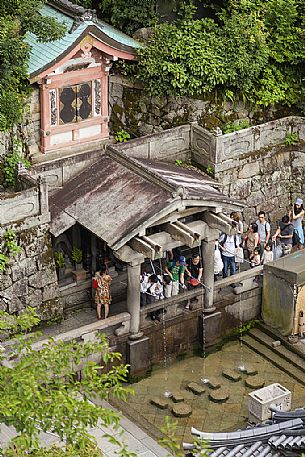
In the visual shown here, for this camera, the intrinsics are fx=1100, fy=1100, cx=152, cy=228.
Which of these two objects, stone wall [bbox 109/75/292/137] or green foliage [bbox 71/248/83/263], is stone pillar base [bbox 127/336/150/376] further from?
stone wall [bbox 109/75/292/137]

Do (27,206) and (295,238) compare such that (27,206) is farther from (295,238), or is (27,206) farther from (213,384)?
(295,238)

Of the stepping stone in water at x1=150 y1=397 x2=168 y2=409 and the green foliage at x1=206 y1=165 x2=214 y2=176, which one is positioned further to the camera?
the green foliage at x1=206 y1=165 x2=214 y2=176

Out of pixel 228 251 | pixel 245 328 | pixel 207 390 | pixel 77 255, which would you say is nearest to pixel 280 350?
pixel 245 328

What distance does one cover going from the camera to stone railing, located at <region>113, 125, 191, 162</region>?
37.4m

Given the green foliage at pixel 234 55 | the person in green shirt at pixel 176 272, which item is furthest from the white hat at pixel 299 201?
the person in green shirt at pixel 176 272

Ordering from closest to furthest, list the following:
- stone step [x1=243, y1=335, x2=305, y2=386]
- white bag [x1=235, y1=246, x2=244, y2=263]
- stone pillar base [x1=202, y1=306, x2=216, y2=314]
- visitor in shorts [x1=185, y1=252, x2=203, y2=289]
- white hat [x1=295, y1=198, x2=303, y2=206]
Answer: stone step [x1=243, y1=335, x2=305, y2=386], visitor in shorts [x1=185, y1=252, x2=203, y2=289], stone pillar base [x1=202, y1=306, x2=216, y2=314], white bag [x1=235, y1=246, x2=244, y2=263], white hat [x1=295, y1=198, x2=303, y2=206]

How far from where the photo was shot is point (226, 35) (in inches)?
1563

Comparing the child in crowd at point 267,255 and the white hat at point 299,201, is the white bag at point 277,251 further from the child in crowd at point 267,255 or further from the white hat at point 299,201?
the white hat at point 299,201

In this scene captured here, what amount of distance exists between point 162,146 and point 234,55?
4286 millimetres

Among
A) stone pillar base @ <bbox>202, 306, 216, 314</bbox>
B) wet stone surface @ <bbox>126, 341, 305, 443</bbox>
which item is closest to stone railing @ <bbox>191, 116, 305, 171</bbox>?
stone pillar base @ <bbox>202, 306, 216, 314</bbox>

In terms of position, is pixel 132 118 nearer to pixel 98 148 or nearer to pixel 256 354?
pixel 98 148

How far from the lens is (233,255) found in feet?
121

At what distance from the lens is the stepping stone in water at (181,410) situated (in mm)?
32906

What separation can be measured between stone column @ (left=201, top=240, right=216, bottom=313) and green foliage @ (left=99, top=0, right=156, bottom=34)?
9473mm
